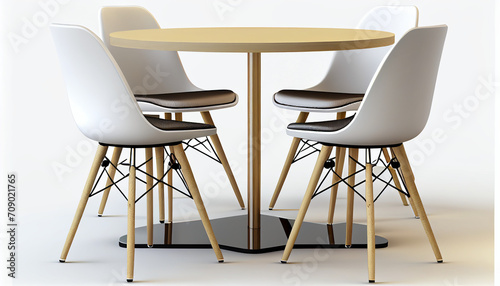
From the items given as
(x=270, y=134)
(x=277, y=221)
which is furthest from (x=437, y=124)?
(x=277, y=221)

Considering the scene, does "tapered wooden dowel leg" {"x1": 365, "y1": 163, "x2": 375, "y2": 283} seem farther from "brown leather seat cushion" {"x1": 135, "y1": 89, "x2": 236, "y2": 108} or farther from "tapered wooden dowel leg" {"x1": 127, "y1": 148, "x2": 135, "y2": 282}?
"brown leather seat cushion" {"x1": 135, "y1": 89, "x2": 236, "y2": 108}

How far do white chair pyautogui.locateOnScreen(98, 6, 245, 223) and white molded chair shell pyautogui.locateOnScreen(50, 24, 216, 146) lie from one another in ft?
2.75

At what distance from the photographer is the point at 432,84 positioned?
364cm

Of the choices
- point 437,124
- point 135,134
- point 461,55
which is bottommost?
point 135,134

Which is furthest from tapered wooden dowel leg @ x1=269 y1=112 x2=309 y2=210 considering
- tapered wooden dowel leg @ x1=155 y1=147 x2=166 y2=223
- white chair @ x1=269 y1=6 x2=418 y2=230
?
tapered wooden dowel leg @ x1=155 y1=147 x2=166 y2=223

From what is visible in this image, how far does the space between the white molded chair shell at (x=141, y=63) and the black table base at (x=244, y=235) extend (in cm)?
75

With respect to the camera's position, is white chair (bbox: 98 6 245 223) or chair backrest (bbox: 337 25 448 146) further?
white chair (bbox: 98 6 245 223)

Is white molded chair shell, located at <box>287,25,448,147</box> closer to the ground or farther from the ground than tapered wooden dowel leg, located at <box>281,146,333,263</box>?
farther from the ground

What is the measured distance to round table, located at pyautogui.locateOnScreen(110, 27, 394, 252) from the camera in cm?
362

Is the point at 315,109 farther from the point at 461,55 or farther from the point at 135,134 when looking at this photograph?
the point at 461,55

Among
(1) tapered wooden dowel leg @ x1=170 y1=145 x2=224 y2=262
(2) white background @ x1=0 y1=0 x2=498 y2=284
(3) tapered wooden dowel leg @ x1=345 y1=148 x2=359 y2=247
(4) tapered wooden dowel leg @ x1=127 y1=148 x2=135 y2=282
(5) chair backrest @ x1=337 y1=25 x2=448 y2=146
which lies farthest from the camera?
(2) white background @ x1=0 y1=0 x2=498 y2=284

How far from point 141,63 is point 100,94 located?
1241 mm

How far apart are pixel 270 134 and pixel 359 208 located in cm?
130

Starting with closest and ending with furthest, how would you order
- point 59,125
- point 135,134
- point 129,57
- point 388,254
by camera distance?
point 135,134 < point 388,254 < point 129,57 < point 59,125
